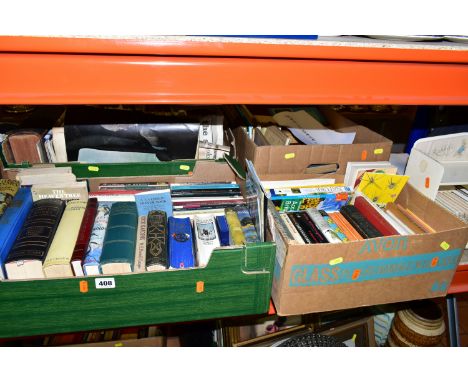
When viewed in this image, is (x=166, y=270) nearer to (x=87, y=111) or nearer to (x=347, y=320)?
(x=87, y=111)

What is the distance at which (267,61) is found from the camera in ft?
1.84

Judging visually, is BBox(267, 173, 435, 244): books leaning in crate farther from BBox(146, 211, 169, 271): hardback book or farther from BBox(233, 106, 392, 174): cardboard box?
BBox(146, 211, 169, 271): hardback book

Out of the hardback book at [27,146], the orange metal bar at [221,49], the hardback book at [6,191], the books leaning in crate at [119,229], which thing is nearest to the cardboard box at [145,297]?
the books leaning in crate at [119,229]

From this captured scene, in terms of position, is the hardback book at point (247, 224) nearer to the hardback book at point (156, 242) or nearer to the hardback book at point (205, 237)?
the hardback book at point (205, 237)

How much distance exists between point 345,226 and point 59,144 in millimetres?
860

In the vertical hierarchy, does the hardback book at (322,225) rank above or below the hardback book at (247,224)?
above

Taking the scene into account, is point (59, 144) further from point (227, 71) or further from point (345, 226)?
point (345, 226)

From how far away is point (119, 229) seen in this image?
0.83 m

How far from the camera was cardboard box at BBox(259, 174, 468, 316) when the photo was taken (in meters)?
0.70

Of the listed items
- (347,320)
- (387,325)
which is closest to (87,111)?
(347,320)

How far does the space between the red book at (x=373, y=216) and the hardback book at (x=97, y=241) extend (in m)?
0.65

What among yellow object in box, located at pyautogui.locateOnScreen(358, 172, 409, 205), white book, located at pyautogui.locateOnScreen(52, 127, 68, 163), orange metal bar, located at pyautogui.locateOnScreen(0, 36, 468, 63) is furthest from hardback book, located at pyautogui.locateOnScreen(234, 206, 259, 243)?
white book, located at pyautogui.locateOnScreen(52, 127, 68, 163)

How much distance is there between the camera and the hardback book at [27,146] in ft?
3.26

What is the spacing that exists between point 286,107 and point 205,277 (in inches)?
29.9
